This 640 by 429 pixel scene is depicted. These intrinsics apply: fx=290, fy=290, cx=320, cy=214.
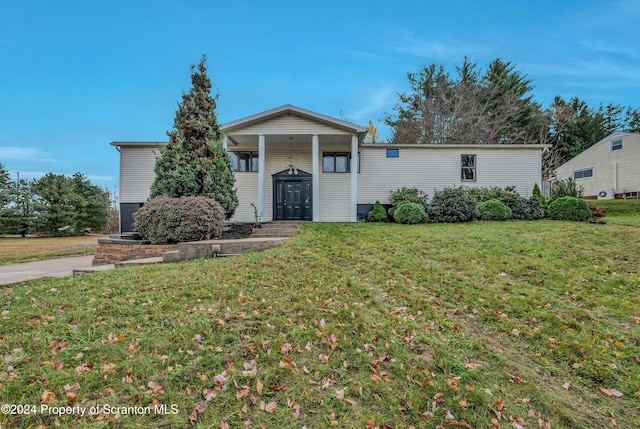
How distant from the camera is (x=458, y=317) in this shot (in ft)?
13.6

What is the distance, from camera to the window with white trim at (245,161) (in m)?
13.7

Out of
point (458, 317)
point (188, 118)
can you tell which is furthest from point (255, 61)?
point (458, 317)

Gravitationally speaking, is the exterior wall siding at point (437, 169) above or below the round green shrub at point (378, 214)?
above

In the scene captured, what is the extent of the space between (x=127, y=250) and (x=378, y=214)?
30.7 feet

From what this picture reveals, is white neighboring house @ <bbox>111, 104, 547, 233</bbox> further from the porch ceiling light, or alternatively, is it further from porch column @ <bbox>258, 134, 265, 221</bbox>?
porch column @ <bbox>258, 134, 265, 221</bbox>

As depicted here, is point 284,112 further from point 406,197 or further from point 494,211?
point 494,211

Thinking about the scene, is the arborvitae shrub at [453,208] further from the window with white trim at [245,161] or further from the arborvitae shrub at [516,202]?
the window with white trim at [245,161]

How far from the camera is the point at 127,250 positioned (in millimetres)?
7824

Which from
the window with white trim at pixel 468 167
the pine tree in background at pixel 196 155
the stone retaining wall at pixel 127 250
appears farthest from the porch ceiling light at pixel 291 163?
the window with white trim at pixel 468 167

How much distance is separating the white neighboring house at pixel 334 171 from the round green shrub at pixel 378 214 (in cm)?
77

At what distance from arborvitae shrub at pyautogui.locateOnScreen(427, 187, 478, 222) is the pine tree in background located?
26.9 ft

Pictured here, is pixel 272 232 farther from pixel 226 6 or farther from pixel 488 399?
pixel 226 6

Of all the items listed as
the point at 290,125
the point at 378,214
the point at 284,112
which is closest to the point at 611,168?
the point at 378,214

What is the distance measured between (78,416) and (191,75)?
34.4 feet
